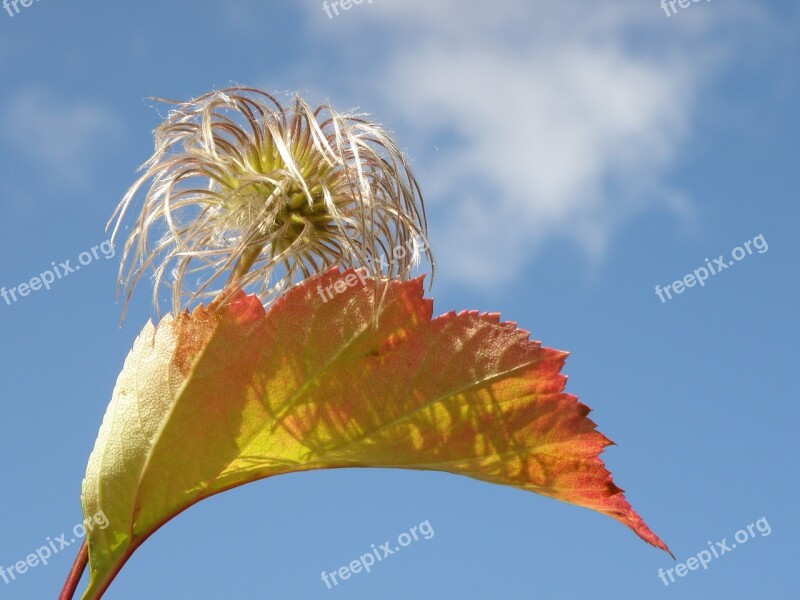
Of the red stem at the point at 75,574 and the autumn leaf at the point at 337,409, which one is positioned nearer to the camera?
the red stem at the point at 75,574

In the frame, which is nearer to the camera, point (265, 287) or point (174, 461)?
point (174, 461)

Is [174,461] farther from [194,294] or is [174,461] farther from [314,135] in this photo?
[314,135]

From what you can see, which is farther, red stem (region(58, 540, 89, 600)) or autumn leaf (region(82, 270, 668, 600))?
autumn leaf (region(82, 270, 668, 600))

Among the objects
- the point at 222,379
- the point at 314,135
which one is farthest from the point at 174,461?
the point at 314,135
